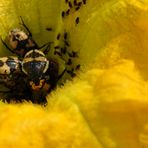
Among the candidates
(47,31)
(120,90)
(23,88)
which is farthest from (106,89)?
(47,31)

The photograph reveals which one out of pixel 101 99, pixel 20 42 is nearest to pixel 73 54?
pixel 20 42

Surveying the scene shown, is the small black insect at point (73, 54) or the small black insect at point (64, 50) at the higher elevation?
the small black insect at point (73, 54)

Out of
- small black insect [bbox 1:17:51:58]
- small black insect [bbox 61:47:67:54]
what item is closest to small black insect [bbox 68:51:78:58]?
small black insect [bbox 61:47:67:54]

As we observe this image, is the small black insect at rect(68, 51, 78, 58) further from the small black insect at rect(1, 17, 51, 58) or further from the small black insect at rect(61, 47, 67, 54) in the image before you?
the small black insect at rect(1, 17, 51, 58)

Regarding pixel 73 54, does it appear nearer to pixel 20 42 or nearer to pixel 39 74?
pixel 39 74

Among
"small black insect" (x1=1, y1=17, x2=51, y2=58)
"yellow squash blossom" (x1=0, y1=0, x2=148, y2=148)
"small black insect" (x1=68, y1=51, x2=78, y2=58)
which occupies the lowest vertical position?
"small black insect" (x1=1, y1=17, x2=51, y2=58)

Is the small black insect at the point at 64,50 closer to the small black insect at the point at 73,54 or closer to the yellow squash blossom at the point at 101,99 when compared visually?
the small black insect at the point at 73,54

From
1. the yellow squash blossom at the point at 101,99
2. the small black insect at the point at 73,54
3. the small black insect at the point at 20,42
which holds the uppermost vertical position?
the yellow squash blossom at the point at 101,99

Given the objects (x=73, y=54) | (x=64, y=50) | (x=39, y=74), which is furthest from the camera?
(x=64, y=50)

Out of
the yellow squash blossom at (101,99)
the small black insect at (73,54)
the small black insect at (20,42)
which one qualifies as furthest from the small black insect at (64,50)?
the yellow squash blossom at (101,99)
